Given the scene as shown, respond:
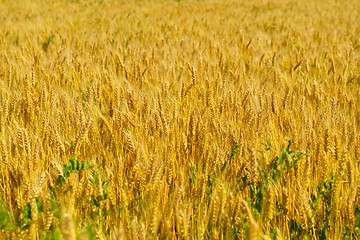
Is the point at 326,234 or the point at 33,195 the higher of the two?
the point at 33,195

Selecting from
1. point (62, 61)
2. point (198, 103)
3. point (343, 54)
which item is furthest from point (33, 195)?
point (343, 54)

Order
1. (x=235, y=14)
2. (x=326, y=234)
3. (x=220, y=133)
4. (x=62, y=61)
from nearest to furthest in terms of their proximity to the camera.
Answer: (x=326, y=234) < (x=220, y=133) < (x=62, y=61) < (x=235, y=14)

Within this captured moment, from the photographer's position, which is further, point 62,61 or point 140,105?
point 62,61

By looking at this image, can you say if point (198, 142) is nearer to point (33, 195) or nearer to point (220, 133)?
point (220, 133)

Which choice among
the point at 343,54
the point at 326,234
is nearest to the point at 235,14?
the point at 343,54

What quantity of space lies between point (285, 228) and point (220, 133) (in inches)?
22.7

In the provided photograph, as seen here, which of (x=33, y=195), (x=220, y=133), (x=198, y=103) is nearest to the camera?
(x=33, y=195)

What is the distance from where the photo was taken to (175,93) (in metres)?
2.59

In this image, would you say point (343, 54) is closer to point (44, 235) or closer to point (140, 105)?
point (140, 105)

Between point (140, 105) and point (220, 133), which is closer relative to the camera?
point (220, 133)

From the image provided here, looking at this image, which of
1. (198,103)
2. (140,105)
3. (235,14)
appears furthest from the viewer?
(235,14)

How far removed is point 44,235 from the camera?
46.8 inches

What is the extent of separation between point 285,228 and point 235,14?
821 centimetres

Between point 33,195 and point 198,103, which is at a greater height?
point 33,195
